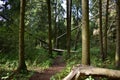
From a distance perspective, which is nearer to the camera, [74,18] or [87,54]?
[87,54]

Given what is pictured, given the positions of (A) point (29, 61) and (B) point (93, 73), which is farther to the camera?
(A) point (29, 61)

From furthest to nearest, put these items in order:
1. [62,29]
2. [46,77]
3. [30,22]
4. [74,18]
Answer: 1. [74,18]
2. [62,29]
3. [30,22]
4. [46,77]

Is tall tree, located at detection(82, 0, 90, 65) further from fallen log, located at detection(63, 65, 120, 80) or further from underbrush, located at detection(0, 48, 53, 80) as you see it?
underbrush, located at detection(0, 48, 53, 80)

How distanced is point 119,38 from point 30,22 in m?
20.9

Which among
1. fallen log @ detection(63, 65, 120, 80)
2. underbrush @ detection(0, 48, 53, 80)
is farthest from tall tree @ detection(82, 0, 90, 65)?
underbrush @ detection(0, 48, 53, 80)

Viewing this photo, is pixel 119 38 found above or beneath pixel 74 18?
beneath

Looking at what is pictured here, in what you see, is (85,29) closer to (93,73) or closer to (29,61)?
(93,73)

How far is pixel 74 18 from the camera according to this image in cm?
4200

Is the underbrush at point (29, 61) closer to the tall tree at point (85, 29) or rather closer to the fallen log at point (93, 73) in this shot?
the tall tree at point (85, 29)

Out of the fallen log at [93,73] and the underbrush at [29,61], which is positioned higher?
the fallen log at [93,73]

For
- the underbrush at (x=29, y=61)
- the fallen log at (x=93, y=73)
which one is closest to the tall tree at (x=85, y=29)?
the fallen log at (x=93, y=73)

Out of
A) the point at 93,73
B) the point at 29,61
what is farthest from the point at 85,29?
the point at 29,61

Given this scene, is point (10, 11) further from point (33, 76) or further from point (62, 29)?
point (62, 29)

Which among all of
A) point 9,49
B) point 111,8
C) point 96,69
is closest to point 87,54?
point 96,69
